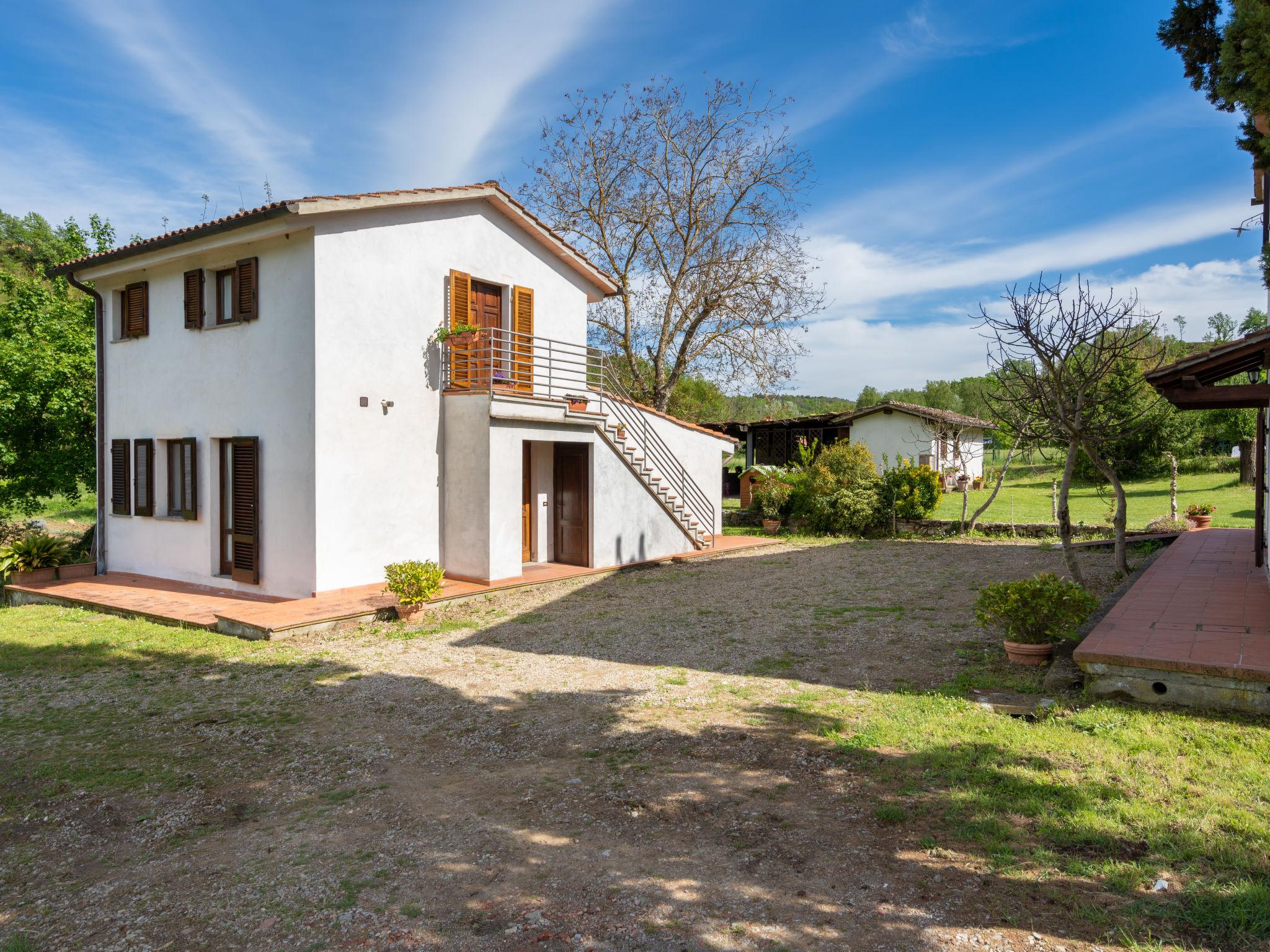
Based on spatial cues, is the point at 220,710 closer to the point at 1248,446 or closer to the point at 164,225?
the point at 164,225

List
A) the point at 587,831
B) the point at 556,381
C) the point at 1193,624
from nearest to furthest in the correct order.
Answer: the point at 587,831, the point at 1193,624, the point at 556,381

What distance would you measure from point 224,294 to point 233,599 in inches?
202

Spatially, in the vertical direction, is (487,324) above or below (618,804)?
above

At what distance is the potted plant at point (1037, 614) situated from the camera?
7.26m

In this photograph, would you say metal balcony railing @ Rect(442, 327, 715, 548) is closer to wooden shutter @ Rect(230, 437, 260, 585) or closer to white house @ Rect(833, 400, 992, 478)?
wooden shutter @ Rect(230, 437, 260, 585)

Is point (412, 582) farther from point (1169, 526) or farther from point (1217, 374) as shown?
point (1169, 526)

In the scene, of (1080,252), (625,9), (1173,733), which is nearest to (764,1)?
(625,9)

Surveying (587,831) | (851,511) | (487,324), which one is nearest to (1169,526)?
(851,511)

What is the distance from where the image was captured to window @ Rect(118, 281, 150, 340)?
13.6m

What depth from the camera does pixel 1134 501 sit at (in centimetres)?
2625

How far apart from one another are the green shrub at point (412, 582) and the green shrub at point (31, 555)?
7656mm

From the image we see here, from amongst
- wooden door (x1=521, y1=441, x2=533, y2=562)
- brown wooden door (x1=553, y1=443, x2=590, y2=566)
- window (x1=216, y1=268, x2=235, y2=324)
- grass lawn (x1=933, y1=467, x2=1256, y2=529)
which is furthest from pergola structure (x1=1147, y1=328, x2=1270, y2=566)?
grass lawn (x1=933, y1=467, x2=1256, y2=529)

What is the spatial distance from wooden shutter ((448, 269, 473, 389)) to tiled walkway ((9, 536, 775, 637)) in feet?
11.4

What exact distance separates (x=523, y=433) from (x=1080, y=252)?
33.5 ft
